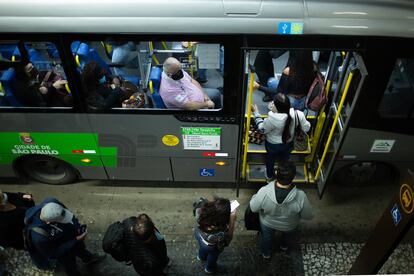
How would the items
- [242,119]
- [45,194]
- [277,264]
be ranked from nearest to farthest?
[242,119] → [277,264] → [45,194]

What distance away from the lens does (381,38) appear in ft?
14.1

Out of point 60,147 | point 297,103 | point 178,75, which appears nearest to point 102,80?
point 178,75

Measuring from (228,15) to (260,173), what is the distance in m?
2.55

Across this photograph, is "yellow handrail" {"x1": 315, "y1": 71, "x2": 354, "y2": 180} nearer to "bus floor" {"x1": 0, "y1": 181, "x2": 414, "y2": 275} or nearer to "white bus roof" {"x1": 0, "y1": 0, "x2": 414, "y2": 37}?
"white bus roof" {"x1": 0, "y1": 0, "x2": 414, "y2": 37}

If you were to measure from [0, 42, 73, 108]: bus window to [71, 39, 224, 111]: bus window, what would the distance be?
1.08ft

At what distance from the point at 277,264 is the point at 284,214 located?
1.14 meters

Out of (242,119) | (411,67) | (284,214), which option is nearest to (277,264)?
(284,214)

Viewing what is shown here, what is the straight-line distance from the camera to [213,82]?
494 centimetres

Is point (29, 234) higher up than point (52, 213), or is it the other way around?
point (52, 213)

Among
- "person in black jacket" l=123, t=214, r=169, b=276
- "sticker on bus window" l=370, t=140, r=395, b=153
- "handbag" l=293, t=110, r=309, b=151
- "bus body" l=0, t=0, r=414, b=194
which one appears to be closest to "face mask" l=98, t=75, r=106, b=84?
"bus body" l=0, t=0, r=414, b=194

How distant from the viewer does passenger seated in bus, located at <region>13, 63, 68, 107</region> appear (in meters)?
4.85

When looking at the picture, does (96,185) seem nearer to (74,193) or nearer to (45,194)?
(74,193)

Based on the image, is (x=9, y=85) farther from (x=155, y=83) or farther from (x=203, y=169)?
(x=203, y=169)

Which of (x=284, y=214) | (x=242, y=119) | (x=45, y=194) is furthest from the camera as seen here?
(x=45, y=194)
